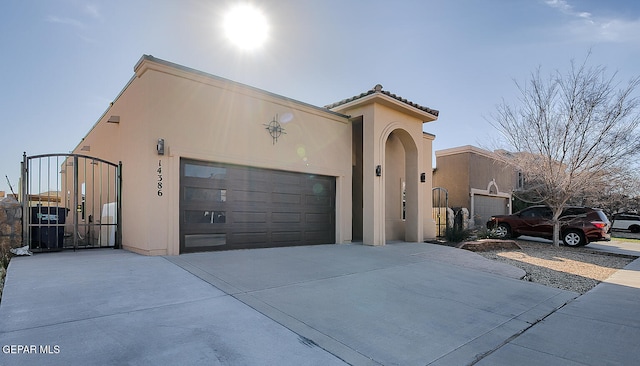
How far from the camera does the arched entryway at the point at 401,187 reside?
12109mm

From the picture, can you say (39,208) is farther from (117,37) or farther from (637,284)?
(637,284)

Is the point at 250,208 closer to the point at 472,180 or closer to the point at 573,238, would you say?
the point at 573,238

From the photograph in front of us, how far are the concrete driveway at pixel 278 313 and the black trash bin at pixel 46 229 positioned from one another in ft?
2.97

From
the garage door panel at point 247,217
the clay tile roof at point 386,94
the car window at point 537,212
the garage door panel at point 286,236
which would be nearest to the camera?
the garage door panel at point 247,217

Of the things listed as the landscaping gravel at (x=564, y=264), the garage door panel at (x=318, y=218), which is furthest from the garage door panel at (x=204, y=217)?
the landscaping gravel at (x=564, y=264)

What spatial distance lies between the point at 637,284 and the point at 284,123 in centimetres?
862

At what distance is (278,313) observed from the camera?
12.9 feet

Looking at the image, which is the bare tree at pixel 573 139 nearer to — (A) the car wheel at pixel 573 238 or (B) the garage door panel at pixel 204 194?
(A) the car wheel at pixel 573 238

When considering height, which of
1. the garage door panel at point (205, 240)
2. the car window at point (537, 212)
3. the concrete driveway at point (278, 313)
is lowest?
the concrete driveway at point (278, 313)

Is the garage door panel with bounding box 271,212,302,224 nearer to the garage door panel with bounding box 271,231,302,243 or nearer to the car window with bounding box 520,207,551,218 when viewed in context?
the garage door panel with bounding box 271,231,302,243

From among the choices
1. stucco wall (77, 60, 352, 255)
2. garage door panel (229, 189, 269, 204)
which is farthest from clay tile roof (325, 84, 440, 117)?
garage door panel (229, 189, 269, 204)

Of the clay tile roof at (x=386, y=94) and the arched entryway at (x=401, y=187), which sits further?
the arched entryway at (x=401, y=187)

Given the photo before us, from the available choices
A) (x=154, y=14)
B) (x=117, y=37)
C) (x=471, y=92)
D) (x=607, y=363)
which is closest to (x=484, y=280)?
(x=607, y=363)

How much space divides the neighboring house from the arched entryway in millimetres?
7483
